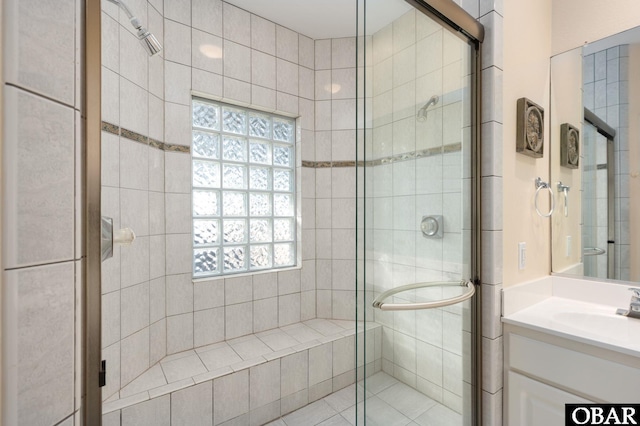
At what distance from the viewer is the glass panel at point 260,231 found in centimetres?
254

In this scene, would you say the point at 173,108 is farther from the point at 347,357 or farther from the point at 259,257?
the point at 347,357

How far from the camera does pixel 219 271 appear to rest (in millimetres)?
2348

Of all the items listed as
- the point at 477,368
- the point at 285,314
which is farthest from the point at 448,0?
the point at 285,314

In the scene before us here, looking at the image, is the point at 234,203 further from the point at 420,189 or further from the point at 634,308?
the point at 634,308

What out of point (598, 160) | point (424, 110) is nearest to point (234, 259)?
point (424, 110)

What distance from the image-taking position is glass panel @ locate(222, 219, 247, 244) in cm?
239

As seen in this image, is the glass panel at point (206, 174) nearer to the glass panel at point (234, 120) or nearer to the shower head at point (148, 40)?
the glass panel at point (234, 120)

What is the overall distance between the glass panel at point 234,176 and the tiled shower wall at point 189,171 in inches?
12.2

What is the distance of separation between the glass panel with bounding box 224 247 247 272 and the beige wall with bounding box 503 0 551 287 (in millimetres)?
1870

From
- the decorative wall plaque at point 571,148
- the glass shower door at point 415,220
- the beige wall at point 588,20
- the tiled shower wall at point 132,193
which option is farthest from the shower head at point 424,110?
the tiled shower wall at point 132,193

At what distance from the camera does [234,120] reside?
2.44 m

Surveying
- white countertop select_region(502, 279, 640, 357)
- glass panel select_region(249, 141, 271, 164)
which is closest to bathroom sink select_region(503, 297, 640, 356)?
white countertop select_region(502, 279, 640, 357)

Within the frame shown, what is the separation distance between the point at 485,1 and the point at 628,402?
1.59 metres

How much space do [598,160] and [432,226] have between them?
1.06 metres
